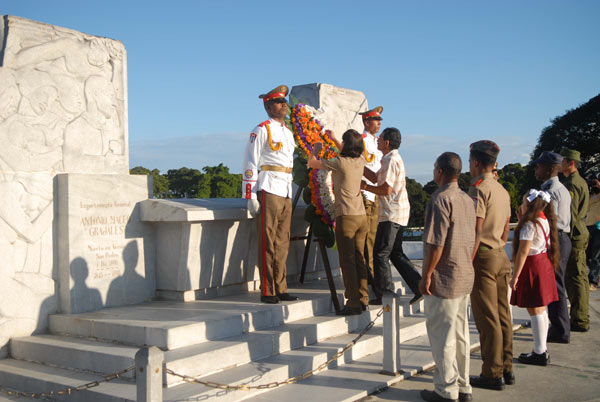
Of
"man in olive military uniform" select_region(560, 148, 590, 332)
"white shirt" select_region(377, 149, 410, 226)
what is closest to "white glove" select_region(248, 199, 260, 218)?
"white shirt" select_region(377, 149, 410, 226)

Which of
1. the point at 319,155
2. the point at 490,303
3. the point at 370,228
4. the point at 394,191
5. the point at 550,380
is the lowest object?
the point at 550,380

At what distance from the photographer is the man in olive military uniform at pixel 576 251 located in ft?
22.3

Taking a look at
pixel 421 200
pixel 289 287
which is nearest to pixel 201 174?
pixel 421 200

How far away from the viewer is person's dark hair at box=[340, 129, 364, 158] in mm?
5684

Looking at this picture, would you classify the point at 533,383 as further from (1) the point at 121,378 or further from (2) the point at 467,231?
(1) the point at 121,378

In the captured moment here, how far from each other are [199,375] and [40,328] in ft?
6.81

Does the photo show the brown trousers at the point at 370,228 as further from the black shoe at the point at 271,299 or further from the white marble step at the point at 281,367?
the black shoe at the point at 271,299

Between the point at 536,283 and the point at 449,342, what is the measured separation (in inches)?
67.3

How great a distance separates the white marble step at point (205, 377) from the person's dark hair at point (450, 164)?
6.65 feet

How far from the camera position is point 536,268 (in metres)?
5.43

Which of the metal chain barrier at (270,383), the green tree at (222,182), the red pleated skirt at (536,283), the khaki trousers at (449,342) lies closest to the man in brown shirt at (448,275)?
the khaki trousers at (449,342)

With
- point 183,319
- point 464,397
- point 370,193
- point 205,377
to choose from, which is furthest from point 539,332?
point 183,319

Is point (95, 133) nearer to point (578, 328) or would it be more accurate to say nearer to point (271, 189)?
point (271, 189)

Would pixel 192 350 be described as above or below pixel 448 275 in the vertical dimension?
below
